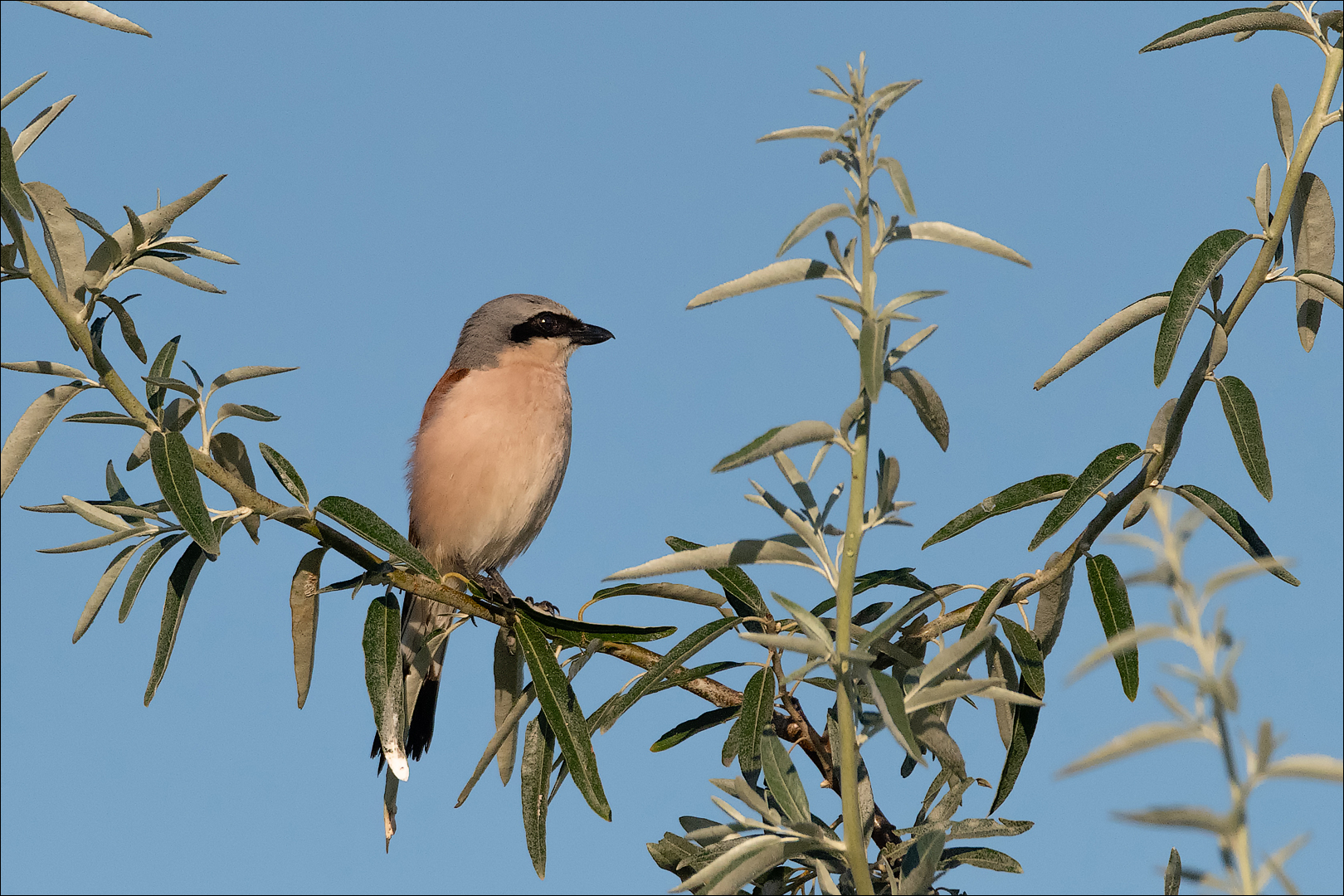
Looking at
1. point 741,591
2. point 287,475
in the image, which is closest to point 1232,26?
point 741,591

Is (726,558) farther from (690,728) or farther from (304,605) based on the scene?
(304,605)

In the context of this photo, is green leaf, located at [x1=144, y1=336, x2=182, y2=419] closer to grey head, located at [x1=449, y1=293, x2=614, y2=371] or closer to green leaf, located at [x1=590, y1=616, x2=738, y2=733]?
green leaf, located at [x1=590, y1=616, x2=738, y2=733]

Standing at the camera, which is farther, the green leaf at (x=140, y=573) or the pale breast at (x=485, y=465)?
the pale breast at (x=485, y=465)

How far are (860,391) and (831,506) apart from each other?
388 millimetres

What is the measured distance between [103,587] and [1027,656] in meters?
2.27

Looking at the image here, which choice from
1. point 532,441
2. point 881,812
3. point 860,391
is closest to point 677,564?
point 860,391

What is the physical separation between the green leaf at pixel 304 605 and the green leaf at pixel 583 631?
56cm

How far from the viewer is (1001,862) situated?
8.34 feet

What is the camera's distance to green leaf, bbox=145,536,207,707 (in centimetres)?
293

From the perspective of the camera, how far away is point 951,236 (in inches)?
74.4

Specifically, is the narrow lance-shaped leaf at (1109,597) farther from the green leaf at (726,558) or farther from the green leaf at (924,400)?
the green leaf at (726,558)

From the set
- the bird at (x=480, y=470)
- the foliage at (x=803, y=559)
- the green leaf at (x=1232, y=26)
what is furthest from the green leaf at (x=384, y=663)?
the bird at (x=480, y=470)

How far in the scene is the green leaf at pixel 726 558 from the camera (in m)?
1.94

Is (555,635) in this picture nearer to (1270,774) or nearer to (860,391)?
(860,391)
